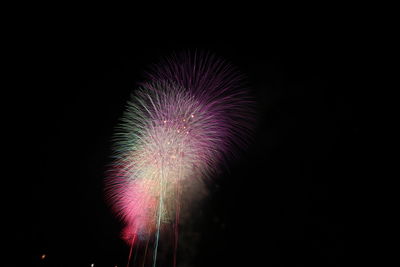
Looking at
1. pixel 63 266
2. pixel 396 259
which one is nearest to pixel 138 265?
pixel 63 266

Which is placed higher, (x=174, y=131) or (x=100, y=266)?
(x=174, y=131)

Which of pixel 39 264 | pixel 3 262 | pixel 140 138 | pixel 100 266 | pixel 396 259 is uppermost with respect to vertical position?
pixel 140 138

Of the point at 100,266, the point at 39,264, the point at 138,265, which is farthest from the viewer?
the point at 100,266

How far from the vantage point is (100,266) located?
22.5 meters

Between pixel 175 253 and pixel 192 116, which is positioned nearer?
pixel 192 116

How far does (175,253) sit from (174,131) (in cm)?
1168

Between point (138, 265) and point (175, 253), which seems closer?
point (175, 253)

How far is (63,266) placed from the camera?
18.1 meters

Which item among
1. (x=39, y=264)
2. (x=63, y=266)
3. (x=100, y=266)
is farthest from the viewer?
(x=100, y=266)

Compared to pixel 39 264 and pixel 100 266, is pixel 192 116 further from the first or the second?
pixel 100 266

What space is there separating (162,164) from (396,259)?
10.6 m

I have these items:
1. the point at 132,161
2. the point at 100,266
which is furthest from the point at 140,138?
the point at 100,266

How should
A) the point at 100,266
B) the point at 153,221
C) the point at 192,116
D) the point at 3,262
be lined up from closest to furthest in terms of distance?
1. the point at 3,262
2. the point at 192,116
3. the point at 153,221
4. the point at 100,266

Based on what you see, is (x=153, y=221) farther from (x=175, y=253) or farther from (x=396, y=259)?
(x=396, y=259)
